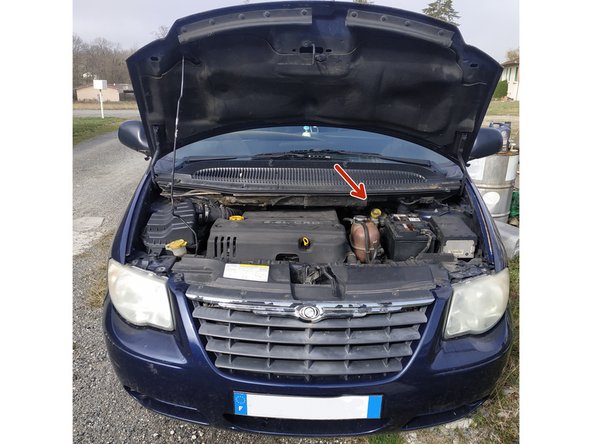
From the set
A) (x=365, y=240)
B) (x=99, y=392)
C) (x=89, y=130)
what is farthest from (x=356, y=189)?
(x=89, y=130)

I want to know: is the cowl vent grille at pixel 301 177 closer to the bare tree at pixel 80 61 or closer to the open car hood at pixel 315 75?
the open car hood at pixel 315 75

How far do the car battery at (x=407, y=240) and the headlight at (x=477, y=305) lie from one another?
39cm

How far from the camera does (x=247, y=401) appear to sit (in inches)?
57.6

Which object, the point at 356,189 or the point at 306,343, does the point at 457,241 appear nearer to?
the point at 356,189

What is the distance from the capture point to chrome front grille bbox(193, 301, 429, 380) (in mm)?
1458

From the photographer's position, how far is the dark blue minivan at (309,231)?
148 cm

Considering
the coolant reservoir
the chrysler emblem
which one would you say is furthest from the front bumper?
the coolant reservoir

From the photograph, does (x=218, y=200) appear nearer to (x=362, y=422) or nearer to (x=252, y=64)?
(x=252, y=64)

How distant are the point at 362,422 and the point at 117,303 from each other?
44.4 inches

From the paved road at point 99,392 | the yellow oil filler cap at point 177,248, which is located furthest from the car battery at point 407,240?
the yellow oil filler cap at point 177,248

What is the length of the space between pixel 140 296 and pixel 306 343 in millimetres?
725

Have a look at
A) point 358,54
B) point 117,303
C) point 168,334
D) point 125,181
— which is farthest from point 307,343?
point 125,181

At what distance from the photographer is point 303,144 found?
2.65m

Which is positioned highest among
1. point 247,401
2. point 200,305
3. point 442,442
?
point 200,305
